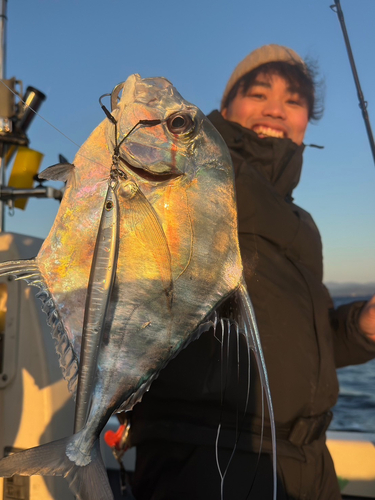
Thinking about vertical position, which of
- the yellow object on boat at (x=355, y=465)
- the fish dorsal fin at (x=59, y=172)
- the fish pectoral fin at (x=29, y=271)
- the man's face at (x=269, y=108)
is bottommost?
the yellow object on boat at (x=355, y=465)

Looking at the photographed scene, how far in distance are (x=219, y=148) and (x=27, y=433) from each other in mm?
1522

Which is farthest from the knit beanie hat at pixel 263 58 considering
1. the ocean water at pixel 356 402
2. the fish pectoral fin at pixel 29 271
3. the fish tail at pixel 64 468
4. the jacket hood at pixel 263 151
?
the ocean water at pixel 356 402

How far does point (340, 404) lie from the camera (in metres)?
11.4

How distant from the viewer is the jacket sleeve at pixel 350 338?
7.86ft

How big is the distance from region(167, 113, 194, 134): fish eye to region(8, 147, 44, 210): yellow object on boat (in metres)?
1.76

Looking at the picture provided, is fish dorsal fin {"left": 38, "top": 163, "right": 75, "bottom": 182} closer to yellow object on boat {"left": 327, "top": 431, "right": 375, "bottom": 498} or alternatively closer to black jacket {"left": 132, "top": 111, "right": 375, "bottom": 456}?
black jacket {"left": 132, "top": 111, "right": 375, "bottom": 456}

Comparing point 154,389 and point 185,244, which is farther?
point 154,389

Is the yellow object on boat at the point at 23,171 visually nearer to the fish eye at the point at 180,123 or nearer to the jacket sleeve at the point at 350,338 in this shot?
the fish eye at the point at 180,123

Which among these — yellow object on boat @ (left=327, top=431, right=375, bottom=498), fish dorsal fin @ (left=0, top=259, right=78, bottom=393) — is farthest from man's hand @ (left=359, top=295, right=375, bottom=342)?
fish dorsal fin @ (left=0, top=259, right=78, bottom=393)

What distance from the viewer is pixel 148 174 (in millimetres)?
1103

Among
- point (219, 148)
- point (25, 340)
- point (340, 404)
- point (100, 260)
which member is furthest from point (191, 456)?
point (340, 404)

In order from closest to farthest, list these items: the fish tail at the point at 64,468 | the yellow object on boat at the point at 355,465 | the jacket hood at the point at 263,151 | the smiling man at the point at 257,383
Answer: the fish tail at the point at 64,468
the smiling man at the point at 257,383
the jacket hood at the point at 263,151
the yellow object on boat at the point at 355,465

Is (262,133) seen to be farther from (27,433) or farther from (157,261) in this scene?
(27,433)

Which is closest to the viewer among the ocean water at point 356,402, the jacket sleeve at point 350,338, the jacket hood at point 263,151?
the jacket hood at point 263,151
